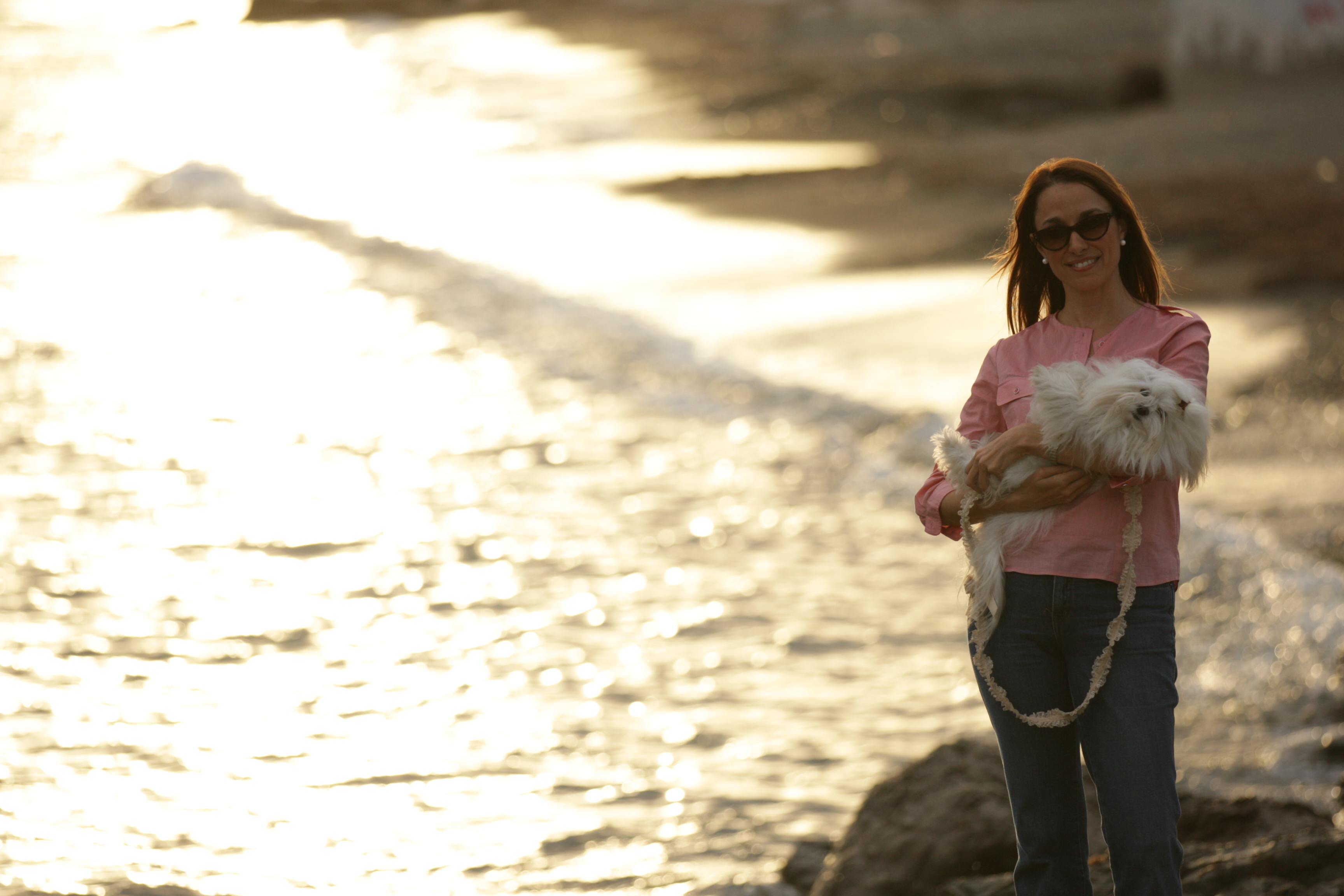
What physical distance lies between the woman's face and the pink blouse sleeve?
209 millimetres

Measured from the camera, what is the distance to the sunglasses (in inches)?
112

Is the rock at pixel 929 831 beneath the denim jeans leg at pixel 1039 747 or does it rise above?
beneath

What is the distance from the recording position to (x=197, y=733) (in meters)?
6.04

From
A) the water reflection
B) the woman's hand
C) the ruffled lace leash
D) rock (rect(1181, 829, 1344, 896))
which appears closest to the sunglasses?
the woman's hand

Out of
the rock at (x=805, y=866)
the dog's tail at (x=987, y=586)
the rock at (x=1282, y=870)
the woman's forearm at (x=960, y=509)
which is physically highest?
the woman's forearm at (x=960, y=509)

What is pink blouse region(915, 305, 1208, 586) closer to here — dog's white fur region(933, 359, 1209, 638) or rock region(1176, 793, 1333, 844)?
dog's white fur region(933, 359, 1209, 638)

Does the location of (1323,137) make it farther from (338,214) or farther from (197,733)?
(197,733)

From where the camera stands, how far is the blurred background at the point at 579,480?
557 cm

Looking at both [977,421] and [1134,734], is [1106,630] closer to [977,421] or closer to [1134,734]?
[1134,734]

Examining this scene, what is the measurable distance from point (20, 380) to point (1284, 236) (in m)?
10.8

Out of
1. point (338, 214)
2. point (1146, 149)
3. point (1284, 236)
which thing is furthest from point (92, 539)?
point (1146, 149)

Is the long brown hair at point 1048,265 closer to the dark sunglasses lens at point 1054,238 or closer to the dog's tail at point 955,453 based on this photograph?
the dark sunglasses lens at point 1054,238

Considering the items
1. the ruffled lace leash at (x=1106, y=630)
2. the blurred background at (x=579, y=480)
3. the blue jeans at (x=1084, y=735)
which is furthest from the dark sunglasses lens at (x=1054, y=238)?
the blurred background at (x=579, y=480)

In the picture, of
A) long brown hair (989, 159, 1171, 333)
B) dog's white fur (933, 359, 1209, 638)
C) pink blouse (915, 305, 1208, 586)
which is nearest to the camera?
dog's white fur (933, 359, 1209, 638)
